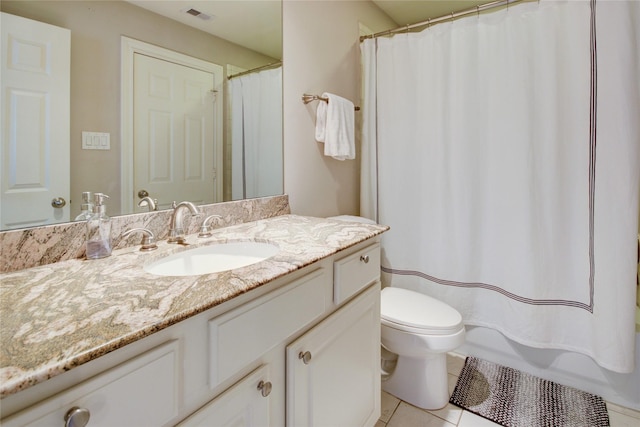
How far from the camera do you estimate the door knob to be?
35.7 inches

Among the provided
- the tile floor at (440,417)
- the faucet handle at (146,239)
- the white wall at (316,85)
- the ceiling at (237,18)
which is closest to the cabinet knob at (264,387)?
the faucet handle at (146,239)

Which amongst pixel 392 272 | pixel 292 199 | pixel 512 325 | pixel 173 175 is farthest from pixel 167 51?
pixel 512 325

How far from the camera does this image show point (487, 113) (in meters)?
A: 1.77

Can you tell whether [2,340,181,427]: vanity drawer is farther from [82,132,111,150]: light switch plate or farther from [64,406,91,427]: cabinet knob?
[82,132,111,150]: light switch plate

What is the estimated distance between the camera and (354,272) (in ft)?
3.68

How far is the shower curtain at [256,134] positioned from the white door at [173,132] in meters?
0.13

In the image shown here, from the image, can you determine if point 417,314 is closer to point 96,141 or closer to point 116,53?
point 96,141

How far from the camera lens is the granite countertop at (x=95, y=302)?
0.44 metres

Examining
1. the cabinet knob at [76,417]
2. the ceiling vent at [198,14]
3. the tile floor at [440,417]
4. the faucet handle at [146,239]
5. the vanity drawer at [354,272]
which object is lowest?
the tile floor at [440,417]

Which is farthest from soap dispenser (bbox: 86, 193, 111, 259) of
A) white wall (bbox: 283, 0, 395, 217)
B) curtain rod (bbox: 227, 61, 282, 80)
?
white wall (bbox: 283, 0, 395, 217)

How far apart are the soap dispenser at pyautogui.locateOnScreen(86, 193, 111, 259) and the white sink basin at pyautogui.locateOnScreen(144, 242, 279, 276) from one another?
16 centimetres

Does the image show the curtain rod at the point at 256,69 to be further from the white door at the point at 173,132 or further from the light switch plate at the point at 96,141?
the light switch plate at the point at 96,141

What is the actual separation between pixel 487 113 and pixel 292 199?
1.14 metres

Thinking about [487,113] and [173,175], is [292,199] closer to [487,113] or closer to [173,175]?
[173,175]
